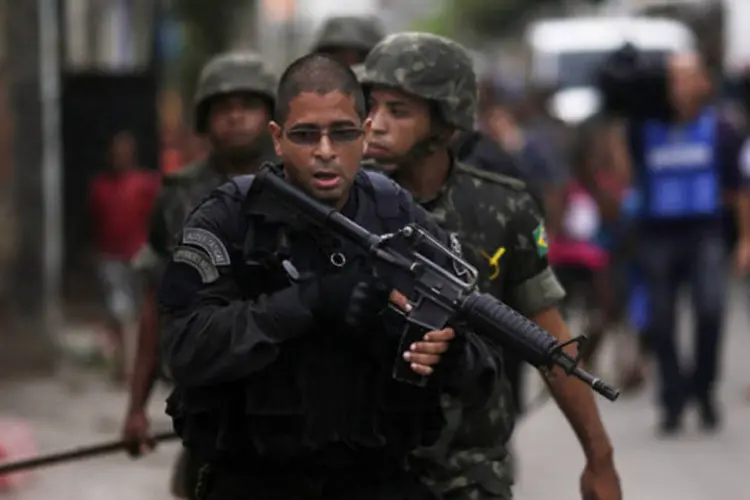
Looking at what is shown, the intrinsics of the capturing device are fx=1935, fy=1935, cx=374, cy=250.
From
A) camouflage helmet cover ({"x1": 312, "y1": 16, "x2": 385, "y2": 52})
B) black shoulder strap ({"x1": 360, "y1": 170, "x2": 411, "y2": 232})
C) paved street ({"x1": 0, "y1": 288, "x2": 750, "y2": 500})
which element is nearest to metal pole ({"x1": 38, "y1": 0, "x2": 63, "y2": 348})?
paved street ({"x1": 0, "y1": 288, "x2": 750, "y2": 500})

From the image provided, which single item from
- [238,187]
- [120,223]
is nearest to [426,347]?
[238,187]

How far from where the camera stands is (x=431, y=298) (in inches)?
148

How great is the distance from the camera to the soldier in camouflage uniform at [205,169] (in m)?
5.71

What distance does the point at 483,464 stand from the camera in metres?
4.64

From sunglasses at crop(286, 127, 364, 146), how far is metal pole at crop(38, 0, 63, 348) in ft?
29.5

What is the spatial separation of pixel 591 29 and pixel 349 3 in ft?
77.6

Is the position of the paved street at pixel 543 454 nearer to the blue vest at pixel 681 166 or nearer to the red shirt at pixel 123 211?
the blue vest at pixel 681 166

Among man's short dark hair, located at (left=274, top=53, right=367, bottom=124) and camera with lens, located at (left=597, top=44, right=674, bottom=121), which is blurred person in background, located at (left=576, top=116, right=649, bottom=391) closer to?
camera with lens, located at (left=597, top=44, right=674, bottom=121)

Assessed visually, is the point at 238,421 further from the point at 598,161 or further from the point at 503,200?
the point at 598,161

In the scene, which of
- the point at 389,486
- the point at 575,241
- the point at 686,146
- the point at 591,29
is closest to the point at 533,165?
the point at 575,241

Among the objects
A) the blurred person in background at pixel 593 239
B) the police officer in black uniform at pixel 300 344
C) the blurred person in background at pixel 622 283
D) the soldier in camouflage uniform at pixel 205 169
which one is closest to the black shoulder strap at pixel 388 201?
the police officer in black uniform at pixel 300 344

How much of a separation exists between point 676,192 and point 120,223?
194 inches

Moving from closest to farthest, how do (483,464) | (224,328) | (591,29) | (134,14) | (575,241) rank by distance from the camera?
(224,328)
(483,464)
(575,241)
(134,14)
(591,29)

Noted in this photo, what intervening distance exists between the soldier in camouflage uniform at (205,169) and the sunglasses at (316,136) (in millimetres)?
1757
